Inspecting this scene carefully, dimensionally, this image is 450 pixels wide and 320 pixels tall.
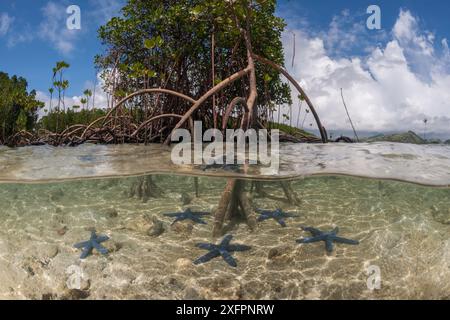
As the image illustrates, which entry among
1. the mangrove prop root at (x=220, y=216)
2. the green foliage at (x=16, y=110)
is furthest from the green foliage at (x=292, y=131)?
the green foliage at (x=16, y=110)

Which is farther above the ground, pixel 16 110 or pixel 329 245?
pixel 16 110

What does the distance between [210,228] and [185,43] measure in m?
8.57

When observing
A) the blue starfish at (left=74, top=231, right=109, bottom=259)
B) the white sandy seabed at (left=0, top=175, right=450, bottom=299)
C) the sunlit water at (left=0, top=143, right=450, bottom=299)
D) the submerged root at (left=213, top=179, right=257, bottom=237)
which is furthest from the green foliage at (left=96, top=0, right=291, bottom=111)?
the blue starfish at (left=74, top=231, right=109, bottom=259)

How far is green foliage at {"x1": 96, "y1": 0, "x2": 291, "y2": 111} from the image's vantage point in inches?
489

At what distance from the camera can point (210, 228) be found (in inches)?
238

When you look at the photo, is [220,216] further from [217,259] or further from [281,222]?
[281,222]

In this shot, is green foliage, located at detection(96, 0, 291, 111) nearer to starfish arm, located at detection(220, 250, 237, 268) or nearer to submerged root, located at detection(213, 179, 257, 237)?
submerged root, located at detection(213, 179, 257, 237)

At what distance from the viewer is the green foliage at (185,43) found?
12422 millimetres

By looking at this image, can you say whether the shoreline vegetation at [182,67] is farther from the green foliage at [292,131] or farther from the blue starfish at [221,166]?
the blue starfish at [221,166]

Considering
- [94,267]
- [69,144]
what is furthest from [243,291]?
[69,144]

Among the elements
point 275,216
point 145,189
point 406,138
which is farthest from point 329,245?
point 406,138

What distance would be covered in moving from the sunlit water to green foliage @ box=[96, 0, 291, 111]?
14.4 ft

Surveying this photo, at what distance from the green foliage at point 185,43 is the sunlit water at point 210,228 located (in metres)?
4.39

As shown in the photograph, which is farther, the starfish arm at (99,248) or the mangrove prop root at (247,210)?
the mangrove prop root at (247,210)
